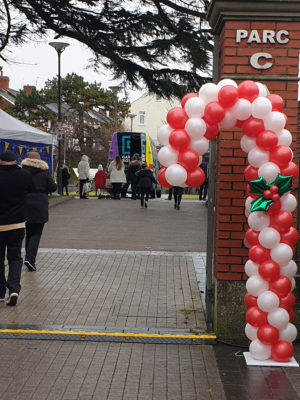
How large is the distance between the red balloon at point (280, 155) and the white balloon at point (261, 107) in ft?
1.01

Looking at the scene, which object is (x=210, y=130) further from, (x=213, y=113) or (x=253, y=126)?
(x=253, y=126)

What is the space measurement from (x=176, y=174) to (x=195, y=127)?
1.33 ft

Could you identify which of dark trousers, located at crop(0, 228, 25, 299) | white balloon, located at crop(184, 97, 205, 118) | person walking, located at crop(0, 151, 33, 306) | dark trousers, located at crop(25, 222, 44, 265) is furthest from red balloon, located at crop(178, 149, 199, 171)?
dark trousers, located at crop(25, 222, 44, 265)

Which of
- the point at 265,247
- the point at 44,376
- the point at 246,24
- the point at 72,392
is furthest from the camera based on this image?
the point at 246,24

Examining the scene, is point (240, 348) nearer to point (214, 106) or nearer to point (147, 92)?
point (214, 106)

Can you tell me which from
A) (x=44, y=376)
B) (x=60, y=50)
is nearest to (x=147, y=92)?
(x=44, y=376)

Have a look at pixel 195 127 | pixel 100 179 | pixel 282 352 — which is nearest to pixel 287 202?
pixel 195 127

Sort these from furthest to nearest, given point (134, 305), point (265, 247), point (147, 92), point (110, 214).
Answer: point (110, 214) → point (147, 92) → point (134, 305) → point (265, 247)

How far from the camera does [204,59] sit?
35.6 feet

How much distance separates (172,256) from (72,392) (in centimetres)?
596

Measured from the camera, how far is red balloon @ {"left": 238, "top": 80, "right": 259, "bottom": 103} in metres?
5.25

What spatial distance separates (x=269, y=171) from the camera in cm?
523

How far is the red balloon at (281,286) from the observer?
18.0 ft

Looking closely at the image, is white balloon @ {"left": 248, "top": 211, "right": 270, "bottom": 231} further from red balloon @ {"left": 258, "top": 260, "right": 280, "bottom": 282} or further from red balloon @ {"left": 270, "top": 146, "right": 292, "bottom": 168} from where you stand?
red balloon @ {"left": 270, "top": 146, "right": 292, "bottom": 168}
